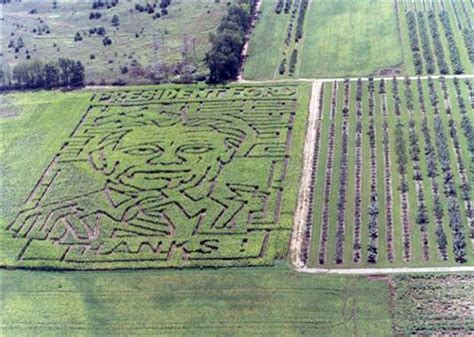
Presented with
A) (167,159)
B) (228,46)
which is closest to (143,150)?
(167,159)

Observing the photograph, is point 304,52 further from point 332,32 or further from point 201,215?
point 201,215

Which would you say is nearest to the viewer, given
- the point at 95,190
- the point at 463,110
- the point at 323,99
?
the point at 95,190

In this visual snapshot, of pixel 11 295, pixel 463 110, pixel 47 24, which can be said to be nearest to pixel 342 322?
pixel 11 295

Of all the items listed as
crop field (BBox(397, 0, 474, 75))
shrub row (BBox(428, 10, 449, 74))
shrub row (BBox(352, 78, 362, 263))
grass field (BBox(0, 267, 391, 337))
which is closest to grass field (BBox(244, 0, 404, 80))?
crop field (BBox(397, 0, 474, 75))

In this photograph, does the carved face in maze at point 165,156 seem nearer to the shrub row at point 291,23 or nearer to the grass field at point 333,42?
the grass field at point 333,42

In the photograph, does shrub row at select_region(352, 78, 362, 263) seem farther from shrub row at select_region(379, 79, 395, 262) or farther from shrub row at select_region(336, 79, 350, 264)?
shrub row at select_region(379, 79, 395, 262)

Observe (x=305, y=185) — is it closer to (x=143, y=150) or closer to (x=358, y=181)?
(x=358, y=181)
